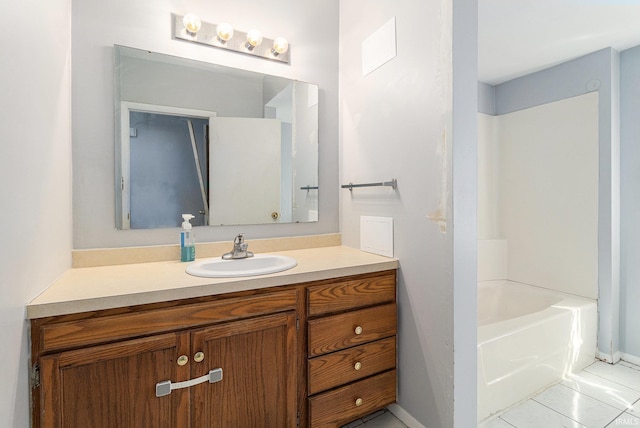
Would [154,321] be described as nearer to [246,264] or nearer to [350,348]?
[246,264]

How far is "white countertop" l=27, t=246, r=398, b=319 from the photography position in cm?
95

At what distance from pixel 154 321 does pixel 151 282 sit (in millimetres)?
161

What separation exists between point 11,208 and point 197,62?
3.81 ft

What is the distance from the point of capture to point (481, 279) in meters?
2.87

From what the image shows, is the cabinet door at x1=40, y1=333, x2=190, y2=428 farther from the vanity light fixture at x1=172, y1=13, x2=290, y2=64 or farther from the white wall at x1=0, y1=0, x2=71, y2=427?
the vanity light fixture at x1=172, y1=13, x2=290, y2=64

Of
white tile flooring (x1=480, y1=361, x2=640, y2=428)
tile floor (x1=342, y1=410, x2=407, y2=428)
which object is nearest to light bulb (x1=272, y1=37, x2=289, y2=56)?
tile floor (x1=342, y1=410, x2=407, y2=428)

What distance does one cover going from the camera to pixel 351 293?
1.42 meters

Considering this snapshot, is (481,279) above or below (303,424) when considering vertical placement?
above

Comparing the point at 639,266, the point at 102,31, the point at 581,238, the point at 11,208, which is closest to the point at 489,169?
the point at 581,238

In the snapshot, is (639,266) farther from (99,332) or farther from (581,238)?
(99,332)

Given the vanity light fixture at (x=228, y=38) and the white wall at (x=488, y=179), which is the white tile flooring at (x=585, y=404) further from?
the vanity light fixture at (x=228, y=38)

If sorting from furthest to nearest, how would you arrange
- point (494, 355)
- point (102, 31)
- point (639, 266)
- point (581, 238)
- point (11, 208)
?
1. point (581, 238)
2. point (639, 266)
3. point (494, 355)
4. point (102, 31)
5. point (11, 208)

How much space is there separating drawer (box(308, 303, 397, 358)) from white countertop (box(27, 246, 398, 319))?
20 cm

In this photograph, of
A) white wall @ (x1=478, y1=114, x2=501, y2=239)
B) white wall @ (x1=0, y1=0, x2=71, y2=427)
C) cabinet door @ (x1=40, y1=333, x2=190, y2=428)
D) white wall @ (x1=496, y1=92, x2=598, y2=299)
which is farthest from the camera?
white wall @ (x1=478, y1=114, x2=501, y2=239)
